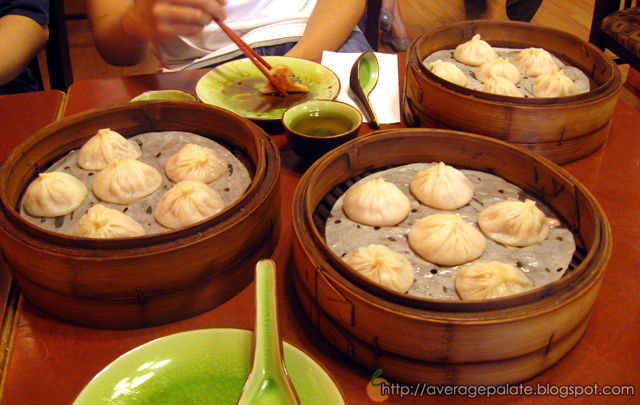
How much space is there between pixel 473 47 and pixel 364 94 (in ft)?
1.64

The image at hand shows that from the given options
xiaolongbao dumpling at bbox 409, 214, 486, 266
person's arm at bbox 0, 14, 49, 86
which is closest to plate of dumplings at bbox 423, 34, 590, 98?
xiaolongbao dumpling at bbox 409, 214, 486, 266

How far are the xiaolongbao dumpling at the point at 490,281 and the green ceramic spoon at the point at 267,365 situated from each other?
0.44 m

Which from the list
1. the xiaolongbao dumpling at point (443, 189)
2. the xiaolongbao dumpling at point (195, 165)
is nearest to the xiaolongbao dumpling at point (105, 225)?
the xiaolongbao dumpling at point (195, 165)

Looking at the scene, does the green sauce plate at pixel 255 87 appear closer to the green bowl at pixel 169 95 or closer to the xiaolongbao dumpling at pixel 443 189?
the green bowl at pixel 169 95

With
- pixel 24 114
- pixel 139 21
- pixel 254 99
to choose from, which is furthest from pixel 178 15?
pixel 24 114

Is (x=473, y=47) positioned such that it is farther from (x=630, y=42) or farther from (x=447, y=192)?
(x=630, y=42)

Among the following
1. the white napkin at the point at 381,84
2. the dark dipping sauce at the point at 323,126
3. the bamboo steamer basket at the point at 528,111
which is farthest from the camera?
the white napkin at the point at 381,84

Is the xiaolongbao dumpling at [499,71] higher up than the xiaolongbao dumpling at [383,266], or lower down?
higher up

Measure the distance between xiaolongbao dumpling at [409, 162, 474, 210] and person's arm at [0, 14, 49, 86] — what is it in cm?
204

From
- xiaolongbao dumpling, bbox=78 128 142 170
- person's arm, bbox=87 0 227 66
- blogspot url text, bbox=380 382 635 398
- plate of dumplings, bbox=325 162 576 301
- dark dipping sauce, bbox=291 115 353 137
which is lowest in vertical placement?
blogspot url text, bbox=380 382 635 398

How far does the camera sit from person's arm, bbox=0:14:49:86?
2.29m

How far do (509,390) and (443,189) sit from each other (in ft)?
1.78

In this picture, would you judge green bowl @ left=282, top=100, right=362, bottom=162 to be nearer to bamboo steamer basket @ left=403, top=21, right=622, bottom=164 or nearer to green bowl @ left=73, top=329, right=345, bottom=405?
bamboo steamer basket @ left=403, top=21, right=622, bottom=164

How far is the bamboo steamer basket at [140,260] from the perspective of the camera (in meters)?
1.06
